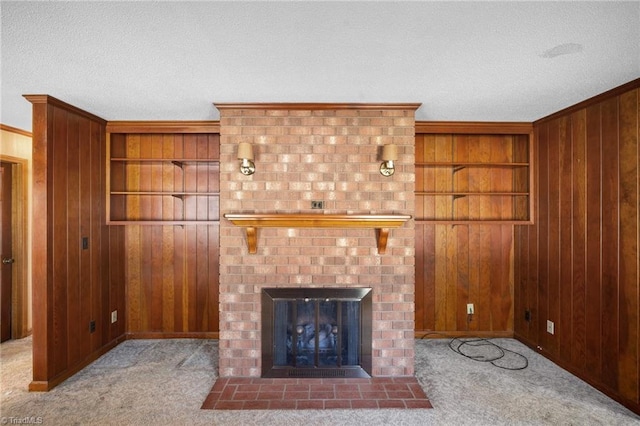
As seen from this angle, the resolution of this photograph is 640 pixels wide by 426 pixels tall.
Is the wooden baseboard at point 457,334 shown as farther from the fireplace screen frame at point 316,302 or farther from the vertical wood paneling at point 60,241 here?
the vertical wood paneling at point 60,241

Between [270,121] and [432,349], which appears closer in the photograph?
[270,121]

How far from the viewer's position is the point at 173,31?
1594 millimetres

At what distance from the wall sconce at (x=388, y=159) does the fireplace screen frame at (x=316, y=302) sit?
99 cm

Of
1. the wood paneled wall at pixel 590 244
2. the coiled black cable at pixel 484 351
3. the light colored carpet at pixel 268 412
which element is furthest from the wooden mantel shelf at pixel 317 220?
the coiled black cable at pixel 484 351

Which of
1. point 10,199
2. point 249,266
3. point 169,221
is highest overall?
point 10,199

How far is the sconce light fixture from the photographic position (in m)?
2.48

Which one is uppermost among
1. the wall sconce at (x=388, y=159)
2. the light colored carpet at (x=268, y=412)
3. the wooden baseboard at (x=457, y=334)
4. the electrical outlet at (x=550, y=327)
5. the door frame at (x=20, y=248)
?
the wall sconce at (x=388, y=159)

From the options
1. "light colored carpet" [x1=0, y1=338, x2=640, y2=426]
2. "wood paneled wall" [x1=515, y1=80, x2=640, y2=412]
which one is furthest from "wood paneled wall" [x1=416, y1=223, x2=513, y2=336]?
"light colored carpet" [x1=0, y1=338, x2=640, y2=426]

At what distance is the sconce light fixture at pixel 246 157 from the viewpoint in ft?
8.14

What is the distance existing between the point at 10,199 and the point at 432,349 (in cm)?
479

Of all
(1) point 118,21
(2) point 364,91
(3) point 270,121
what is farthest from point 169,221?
(2) point 364,91

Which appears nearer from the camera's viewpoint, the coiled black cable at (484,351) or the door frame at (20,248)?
the coiled black cable at (484,351)

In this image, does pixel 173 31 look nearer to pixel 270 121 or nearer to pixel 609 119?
pixel 270 121

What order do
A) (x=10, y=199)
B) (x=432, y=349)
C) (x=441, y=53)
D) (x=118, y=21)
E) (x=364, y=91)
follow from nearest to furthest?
(x=118, y=21) < (x=441, y=53) < (x=364, y=91) < (x=432, y=349) < (x=10, y=199)
